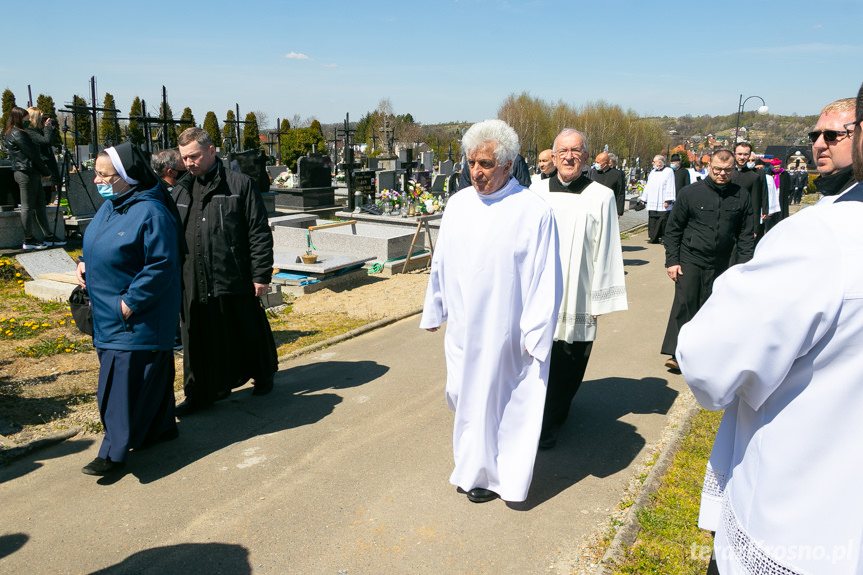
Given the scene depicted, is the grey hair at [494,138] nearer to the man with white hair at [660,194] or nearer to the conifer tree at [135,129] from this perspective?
the man with white hair at [660,194]

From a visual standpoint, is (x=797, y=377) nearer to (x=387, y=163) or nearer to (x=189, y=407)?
(x=189, y=407)

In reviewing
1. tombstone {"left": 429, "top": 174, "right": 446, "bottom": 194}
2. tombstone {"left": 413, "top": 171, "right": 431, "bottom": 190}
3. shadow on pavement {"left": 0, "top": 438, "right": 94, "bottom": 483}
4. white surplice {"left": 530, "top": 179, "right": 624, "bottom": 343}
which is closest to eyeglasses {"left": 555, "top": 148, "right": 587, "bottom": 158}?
white surplice {"left": 530, "top": 179, "right": 624, "bottom": 343}

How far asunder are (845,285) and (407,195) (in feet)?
45.9

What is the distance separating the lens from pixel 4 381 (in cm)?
558

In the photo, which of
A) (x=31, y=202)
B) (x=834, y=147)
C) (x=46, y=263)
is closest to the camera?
(x=834, y=147)

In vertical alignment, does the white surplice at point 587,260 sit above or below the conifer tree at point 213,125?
below

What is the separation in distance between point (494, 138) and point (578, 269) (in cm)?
123

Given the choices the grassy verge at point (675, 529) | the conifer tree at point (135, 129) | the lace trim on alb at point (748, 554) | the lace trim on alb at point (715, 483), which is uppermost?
the conifer tree at point (135, 129)

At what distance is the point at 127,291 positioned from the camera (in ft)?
12.7

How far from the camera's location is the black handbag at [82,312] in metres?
4.25

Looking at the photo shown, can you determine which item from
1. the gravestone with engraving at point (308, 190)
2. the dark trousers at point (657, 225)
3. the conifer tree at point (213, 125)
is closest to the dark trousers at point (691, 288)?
the dark trousers at point (657, 225)

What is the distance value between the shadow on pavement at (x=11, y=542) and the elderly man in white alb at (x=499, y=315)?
7.36 ft

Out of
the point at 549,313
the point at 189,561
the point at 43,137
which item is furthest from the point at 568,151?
the point at 43,137

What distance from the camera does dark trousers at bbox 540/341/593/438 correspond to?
169 inches
